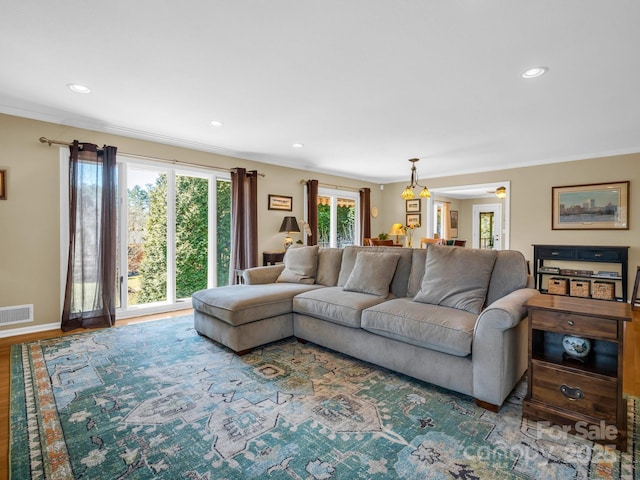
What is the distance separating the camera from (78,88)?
9.70ft

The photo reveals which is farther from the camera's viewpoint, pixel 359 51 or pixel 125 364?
pixel 125 364

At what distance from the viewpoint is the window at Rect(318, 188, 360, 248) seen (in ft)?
23.6

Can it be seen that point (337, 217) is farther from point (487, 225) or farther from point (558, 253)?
point (487, 225)

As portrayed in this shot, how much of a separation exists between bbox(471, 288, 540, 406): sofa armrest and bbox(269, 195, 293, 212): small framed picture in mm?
4375

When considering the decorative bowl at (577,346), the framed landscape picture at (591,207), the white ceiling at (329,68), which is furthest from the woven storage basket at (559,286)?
the decorative bowl at (577,346)

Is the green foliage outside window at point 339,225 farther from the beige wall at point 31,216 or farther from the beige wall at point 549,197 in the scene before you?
the beige wall at point 31,216

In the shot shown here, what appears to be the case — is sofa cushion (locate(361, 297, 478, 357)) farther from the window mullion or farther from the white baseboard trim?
the white baseboard trim

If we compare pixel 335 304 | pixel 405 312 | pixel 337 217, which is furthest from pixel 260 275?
pixel 337 217

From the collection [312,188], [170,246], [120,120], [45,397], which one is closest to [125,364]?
[45,397]

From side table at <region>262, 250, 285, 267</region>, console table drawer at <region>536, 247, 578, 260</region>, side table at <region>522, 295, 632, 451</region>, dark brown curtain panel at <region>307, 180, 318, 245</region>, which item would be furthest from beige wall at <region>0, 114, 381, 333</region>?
console table drawer at <region>536, 247, 578, 260</region>

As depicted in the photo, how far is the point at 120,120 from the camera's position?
12.4 ft

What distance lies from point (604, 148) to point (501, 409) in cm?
509

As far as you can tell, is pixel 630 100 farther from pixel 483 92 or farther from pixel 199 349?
pixel 199 349

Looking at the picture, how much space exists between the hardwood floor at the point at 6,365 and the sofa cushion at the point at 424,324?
2.21m
